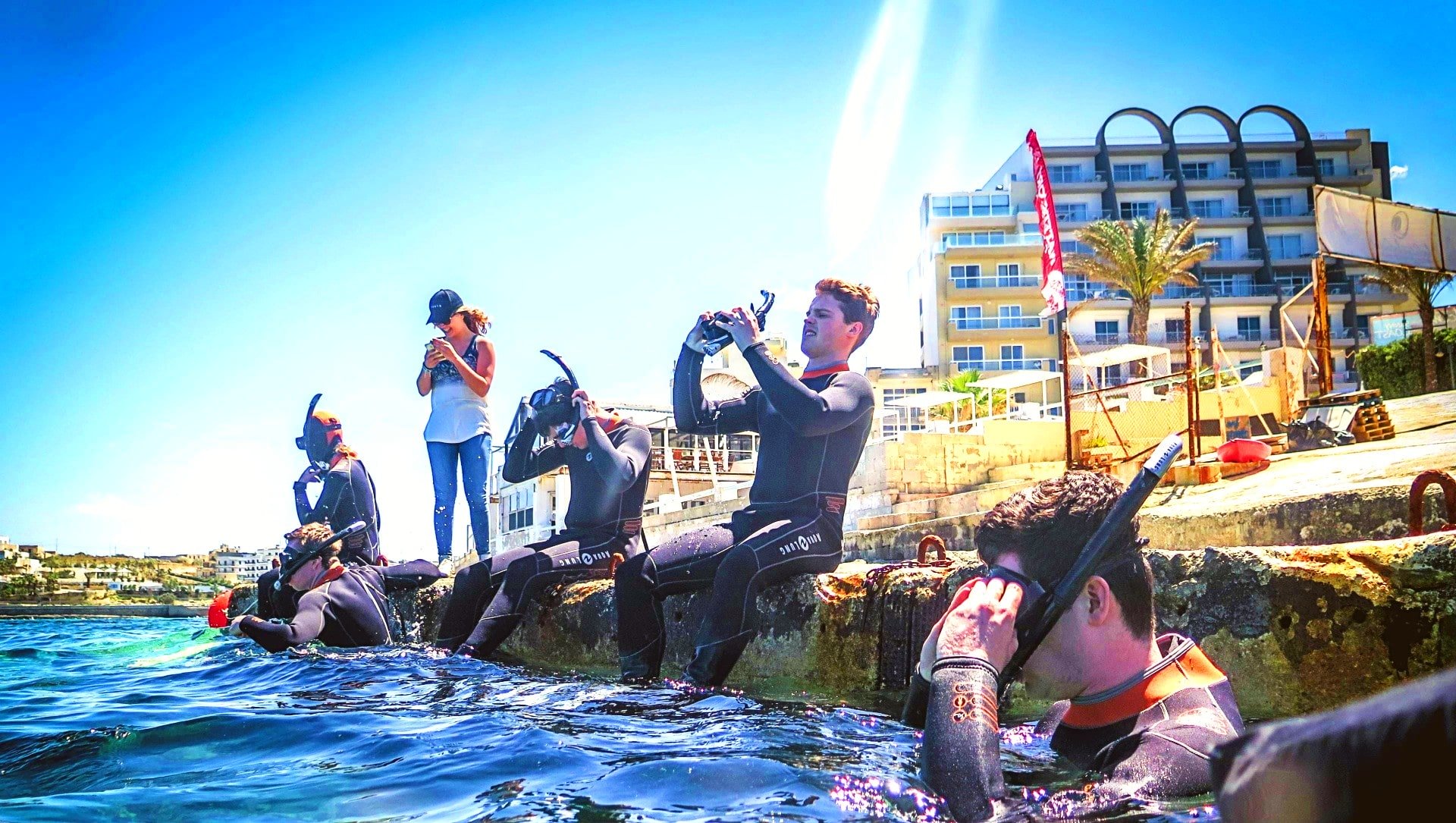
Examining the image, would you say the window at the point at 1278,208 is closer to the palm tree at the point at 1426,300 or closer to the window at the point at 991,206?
the window at the point at 991,206

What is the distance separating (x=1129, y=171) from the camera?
209 ft

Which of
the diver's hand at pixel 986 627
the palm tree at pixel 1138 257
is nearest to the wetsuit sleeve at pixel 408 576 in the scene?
the diver's hand at pixel 986 627

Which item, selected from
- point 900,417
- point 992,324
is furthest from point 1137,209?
point 900,417

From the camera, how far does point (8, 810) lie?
284cm

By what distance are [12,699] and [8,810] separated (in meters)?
3.83

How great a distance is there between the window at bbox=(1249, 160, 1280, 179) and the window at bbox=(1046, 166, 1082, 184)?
10.6 m

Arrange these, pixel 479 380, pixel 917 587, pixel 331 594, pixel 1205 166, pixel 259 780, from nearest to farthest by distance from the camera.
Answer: pixel 259 780 < pixel 917 587 < pixel 331 594 < pixel 479 380 < pixel 1205 166

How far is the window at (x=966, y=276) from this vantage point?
199 ft

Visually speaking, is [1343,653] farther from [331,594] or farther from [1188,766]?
[331,594]

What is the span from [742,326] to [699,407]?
2.42 feet

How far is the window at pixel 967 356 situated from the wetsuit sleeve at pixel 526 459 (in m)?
54.8

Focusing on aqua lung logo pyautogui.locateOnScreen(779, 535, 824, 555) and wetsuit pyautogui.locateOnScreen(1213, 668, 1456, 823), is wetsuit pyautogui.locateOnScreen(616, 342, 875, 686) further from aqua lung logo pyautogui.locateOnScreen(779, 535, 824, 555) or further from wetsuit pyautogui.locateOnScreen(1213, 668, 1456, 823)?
wetsuit pyautogui.locateOnScreen(1213, 668, 1456, 823)

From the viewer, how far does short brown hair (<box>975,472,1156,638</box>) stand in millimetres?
2344

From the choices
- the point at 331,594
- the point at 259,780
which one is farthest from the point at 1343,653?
the point at 331,594
